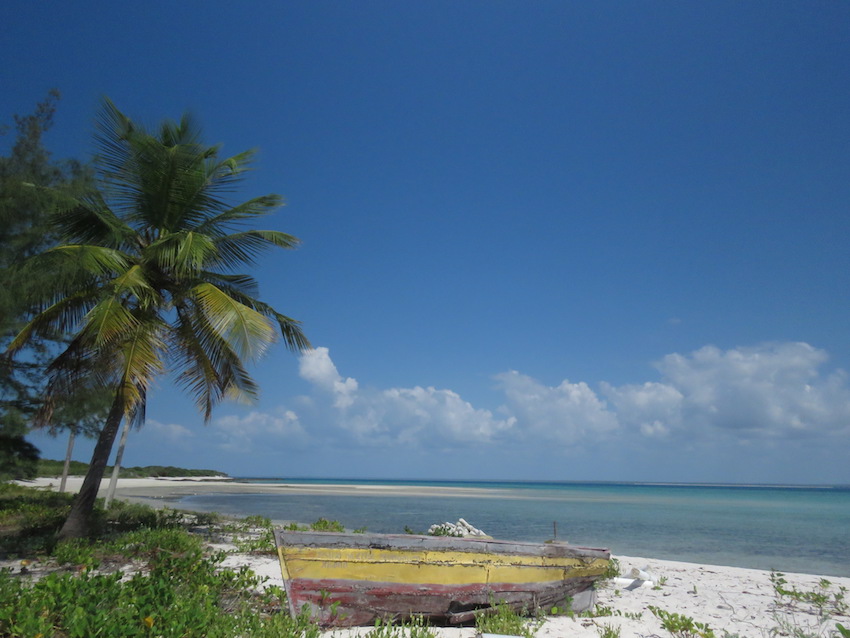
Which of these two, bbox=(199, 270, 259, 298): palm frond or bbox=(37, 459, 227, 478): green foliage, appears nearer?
bbox=(199, 270, 259, 298): palm frond

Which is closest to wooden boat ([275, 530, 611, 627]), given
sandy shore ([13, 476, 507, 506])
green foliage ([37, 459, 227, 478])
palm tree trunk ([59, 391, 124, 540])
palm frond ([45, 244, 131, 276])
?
palm tree trunk ([59, 391, 124, 540])

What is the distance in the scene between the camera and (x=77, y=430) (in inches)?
472

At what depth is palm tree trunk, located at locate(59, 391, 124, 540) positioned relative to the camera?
28.3 feet

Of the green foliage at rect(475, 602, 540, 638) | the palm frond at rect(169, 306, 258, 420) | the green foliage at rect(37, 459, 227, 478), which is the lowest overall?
the green foliage at rect(37, 459, 227, 478)

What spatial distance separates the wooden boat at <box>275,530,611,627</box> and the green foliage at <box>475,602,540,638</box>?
0.10 m

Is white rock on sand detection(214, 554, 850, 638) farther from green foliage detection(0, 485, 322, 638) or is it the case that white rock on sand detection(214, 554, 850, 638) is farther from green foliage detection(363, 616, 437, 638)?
green foliage detection(0, 485, 322, 638)

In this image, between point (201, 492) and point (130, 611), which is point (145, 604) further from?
point (201, 492)

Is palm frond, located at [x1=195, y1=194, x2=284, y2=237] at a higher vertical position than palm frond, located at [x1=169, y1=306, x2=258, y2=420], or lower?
higher

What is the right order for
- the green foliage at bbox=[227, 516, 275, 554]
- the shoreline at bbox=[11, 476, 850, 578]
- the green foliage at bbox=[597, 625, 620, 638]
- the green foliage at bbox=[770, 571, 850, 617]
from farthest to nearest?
1. the shoreline at bbox=[11, 476, 850, 578]
2. the green foliage at bbox=[227, 516, 275, 554]
3. the green foliage at bbox=[770, 571, 850, 617]
4. the green foliage at bbox=[597, 625, 620, 638]

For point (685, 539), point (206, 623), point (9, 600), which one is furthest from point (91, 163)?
point (685, 539)

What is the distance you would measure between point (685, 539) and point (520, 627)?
51.3 ft

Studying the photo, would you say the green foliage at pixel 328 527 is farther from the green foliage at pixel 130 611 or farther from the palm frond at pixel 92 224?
the palm frond at pixel 92 224

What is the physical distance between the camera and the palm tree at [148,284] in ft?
27.6

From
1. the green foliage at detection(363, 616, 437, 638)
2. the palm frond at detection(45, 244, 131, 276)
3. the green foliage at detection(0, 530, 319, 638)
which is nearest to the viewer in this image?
the green foliage at detection(0, 530, 319, 638)
